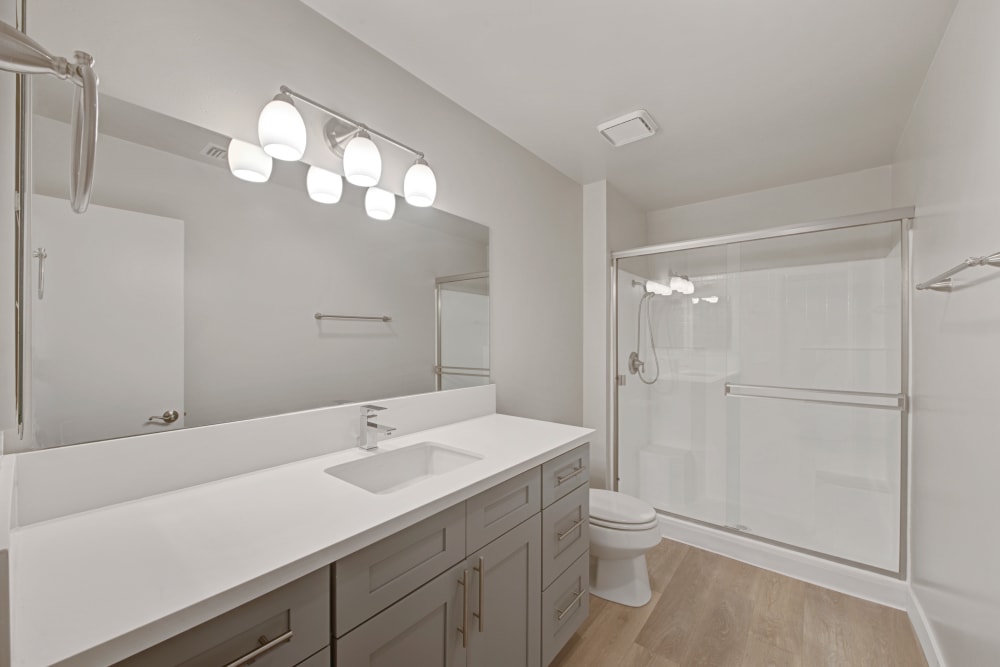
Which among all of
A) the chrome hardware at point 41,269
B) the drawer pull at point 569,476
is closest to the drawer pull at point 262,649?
the chrome hardware at point 41,269

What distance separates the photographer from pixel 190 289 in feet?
3.60

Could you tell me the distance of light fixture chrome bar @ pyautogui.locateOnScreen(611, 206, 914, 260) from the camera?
2.03 m

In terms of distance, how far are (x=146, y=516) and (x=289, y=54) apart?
53.1 inches

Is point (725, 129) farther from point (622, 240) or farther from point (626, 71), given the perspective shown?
point (622, 240)

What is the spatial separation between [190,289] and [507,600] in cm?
124

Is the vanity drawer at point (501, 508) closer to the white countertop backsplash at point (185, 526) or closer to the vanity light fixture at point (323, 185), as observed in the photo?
the white countertop backsplash at point (185, 526)

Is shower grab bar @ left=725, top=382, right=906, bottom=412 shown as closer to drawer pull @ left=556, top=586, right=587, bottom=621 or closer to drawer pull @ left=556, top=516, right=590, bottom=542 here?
drawer pull @ left=556, top=516, right=590, bottom=542

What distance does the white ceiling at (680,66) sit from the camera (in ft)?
4.61

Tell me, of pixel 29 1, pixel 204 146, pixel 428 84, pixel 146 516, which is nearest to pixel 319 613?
pixel 146 516

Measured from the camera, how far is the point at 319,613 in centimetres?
79

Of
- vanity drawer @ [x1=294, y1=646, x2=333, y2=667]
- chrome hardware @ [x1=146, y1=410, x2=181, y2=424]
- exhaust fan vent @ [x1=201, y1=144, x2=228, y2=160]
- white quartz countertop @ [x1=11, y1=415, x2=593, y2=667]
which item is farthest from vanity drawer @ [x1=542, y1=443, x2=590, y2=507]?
exhaust fan vent @ [x1=201, y1=144, x2=228, y2=160]

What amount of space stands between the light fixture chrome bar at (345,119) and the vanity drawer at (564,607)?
1705mm

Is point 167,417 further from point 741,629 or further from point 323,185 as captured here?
point 741,629

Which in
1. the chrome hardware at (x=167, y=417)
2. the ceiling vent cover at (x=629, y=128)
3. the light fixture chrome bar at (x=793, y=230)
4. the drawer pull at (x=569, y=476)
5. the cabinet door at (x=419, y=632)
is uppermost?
the ceiling vent cover at (x=629, y=128)
